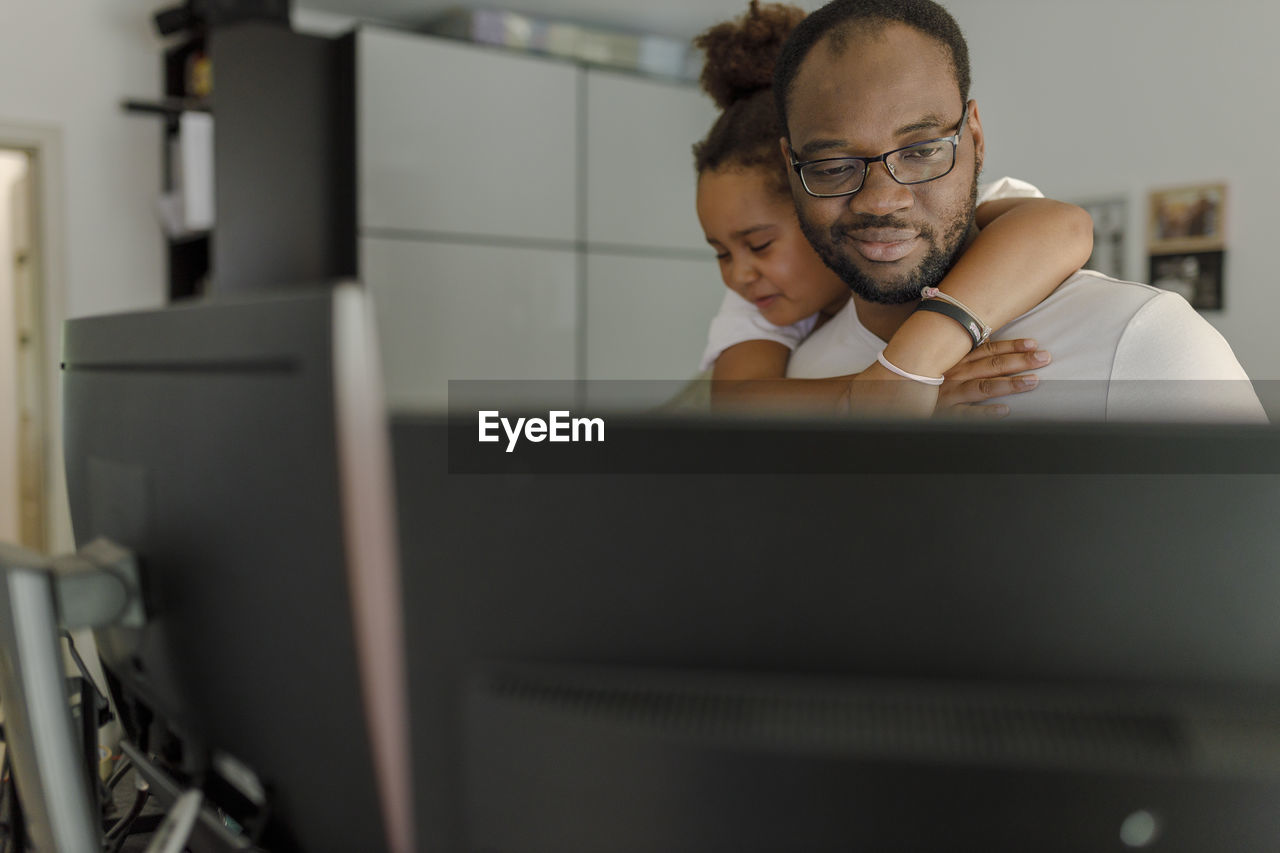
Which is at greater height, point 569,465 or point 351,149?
point 351,149

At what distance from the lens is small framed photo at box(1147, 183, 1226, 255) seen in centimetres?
288

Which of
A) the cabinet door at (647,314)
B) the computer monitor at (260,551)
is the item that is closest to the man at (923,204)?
the computer monitor at (260,551)

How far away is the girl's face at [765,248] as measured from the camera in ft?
4.24

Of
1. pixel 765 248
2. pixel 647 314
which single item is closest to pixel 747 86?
pixel 765 248

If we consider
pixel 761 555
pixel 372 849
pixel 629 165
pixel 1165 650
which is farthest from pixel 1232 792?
pixel 629 165

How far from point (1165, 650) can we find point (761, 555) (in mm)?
195

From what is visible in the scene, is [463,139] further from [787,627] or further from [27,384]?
[787,627]

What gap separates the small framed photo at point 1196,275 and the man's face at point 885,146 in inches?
88.8

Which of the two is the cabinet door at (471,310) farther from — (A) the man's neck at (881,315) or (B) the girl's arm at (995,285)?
(B) the girl's arm at (995,285)

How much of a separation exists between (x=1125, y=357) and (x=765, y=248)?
543 mm

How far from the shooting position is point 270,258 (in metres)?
3.18

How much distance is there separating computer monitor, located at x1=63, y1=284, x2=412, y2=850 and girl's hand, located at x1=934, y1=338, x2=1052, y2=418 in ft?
2.14

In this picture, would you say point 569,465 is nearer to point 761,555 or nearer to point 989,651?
point 761,555

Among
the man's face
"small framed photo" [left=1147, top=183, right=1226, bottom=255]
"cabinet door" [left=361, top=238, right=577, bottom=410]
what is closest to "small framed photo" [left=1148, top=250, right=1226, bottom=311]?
"small framed photo" [left=1147, top=183, right=1226, bottom=255]
